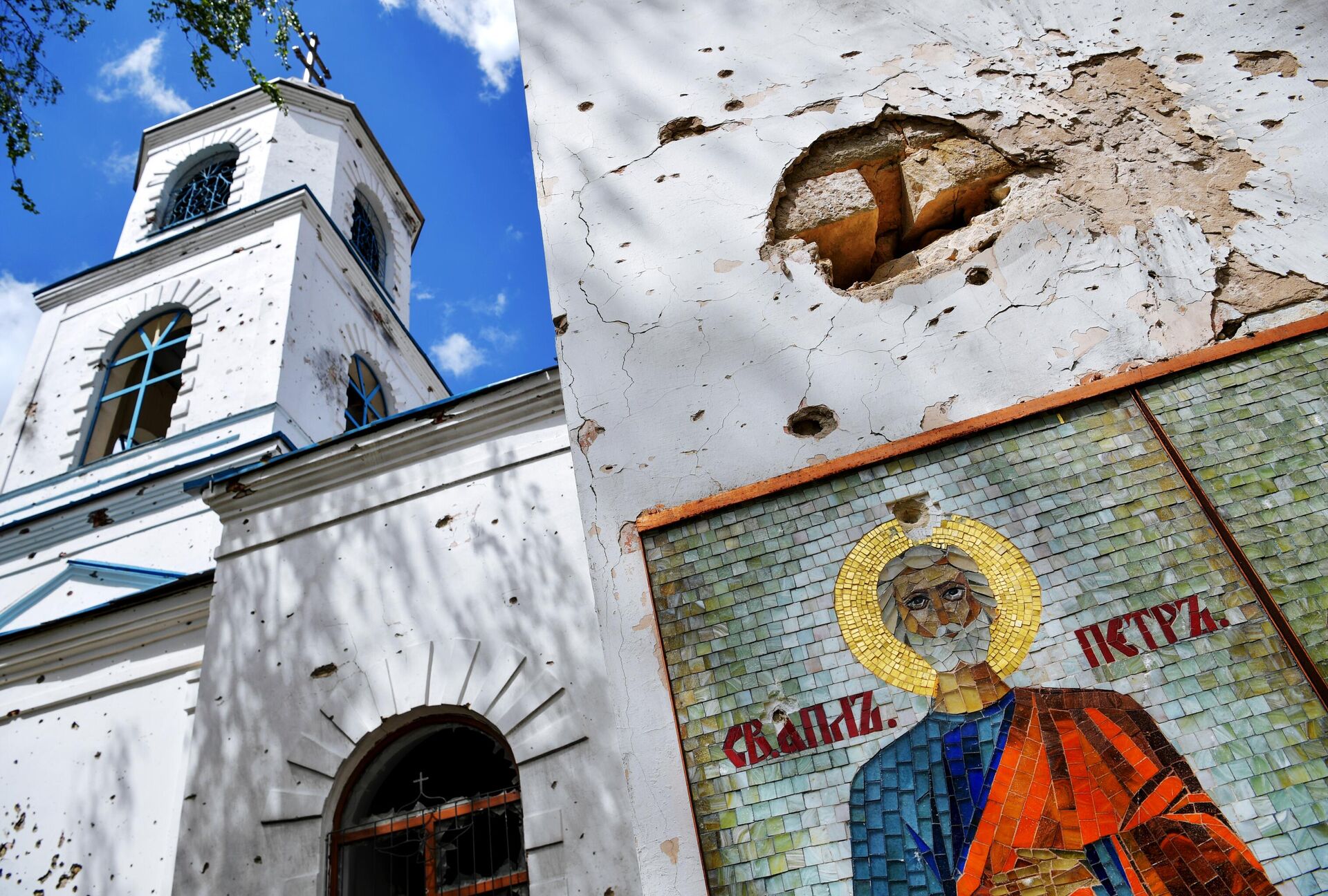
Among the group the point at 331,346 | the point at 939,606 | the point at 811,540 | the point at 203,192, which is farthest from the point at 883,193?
the point at 203,192

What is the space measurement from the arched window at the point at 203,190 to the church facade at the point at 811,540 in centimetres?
788

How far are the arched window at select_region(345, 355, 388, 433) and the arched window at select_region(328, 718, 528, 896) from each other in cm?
633

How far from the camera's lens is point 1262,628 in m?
2.41

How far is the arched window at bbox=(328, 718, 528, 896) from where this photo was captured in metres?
4.07

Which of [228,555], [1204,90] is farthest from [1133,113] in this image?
[228,555]

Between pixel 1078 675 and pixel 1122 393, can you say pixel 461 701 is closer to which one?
pixel 1078 675

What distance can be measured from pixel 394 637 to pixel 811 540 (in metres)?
2.63

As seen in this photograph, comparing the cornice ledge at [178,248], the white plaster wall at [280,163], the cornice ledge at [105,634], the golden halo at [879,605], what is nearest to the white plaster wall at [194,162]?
the white plaster wall at [280,163]

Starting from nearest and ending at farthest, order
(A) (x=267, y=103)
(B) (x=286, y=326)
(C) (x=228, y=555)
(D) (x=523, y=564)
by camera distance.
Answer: (D) (x=523, y=564) < (C) (x=228, y=555) < (B) (x=286, y=326) < (A) (x=267, y=103)

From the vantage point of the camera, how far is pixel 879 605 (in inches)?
109

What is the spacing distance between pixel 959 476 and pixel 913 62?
6.88ft

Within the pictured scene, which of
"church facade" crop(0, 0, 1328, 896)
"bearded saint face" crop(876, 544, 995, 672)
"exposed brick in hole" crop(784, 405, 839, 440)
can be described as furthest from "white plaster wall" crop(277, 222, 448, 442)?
"bearded saint face" crop(876, 544, 995, 672)

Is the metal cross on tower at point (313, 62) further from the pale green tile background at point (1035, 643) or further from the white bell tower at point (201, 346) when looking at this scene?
the pale green tile background at point (1035, 643)

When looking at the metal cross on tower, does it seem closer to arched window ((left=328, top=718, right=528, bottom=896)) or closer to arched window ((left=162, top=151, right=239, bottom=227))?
arched window ((left=162, top=151, right=239, bottom=227))
